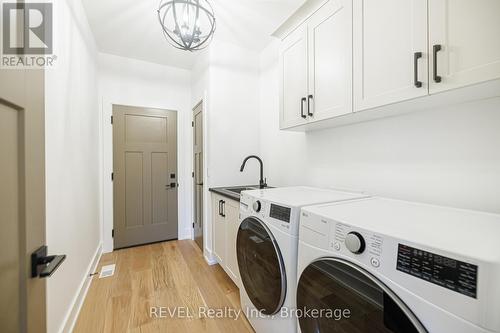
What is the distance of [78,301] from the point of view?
1.79 meters

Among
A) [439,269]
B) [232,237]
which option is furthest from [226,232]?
[439,269]

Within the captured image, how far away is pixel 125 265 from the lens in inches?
101

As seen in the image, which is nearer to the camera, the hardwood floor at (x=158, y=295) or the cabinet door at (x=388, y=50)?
the cabinet door at (x=388, y=50)

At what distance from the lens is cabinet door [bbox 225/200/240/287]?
6.43 ft

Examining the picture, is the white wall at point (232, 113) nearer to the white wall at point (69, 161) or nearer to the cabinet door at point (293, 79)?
the cabinet door at point (293, 79)

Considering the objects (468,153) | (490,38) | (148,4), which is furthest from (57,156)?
(468,153)

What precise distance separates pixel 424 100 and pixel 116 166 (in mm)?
3398

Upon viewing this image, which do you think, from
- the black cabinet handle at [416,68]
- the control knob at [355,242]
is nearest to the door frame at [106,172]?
the control knob at [355,242]

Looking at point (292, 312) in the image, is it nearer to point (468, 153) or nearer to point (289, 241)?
point (289, 241)

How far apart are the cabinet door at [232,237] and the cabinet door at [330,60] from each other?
3.54 feet

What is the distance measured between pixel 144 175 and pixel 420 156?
127 inches

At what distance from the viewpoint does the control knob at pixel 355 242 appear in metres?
0.73

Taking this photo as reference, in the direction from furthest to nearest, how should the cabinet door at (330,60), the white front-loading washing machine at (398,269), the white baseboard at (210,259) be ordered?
the white baseboard at (210,259) → the cabinet door at (330,60) → the white front-loading washing machine at (398,269)

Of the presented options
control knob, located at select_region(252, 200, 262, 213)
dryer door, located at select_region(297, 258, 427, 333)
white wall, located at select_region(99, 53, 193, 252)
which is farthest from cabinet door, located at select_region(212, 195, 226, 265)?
dryer door, located at select_region(297, 258, 427, 333)
